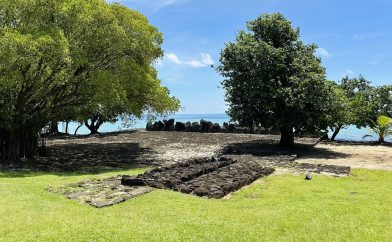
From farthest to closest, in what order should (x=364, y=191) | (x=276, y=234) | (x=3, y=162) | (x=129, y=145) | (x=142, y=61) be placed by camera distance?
1. (x=129, y=145)
2. (x=142, y=61)
3. (x=3, y=162)
4. (x=364, y=191)
5. (x=276, y=234)

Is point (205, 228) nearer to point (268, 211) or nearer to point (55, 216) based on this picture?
point (268, 211)

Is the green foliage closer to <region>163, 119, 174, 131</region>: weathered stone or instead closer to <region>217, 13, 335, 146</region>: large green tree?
<region>217, 13, 335, 146</region>: large green tree

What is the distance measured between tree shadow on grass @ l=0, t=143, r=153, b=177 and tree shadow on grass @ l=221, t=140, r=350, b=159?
5987mm

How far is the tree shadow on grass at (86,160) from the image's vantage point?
1908 cm

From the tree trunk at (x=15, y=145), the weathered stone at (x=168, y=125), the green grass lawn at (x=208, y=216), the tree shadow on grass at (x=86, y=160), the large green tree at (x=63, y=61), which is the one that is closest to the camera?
the green grass lawn at (x=208, y=216)

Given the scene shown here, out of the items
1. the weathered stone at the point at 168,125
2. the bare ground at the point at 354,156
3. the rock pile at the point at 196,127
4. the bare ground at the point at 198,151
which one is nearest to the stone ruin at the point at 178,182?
the bare ground at the point at 354,156

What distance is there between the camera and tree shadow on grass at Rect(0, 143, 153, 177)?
751 inches

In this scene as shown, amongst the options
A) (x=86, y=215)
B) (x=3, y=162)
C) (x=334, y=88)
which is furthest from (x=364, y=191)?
(x=3, y=162)

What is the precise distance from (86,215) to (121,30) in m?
12.6

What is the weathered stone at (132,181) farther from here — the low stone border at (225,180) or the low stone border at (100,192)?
the low stone border at (225,180)

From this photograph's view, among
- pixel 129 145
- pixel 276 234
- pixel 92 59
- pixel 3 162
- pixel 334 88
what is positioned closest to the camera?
pixel 276 234

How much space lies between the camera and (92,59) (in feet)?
72.0

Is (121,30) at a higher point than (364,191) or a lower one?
higher

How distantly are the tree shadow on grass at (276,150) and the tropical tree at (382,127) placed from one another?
581cm
